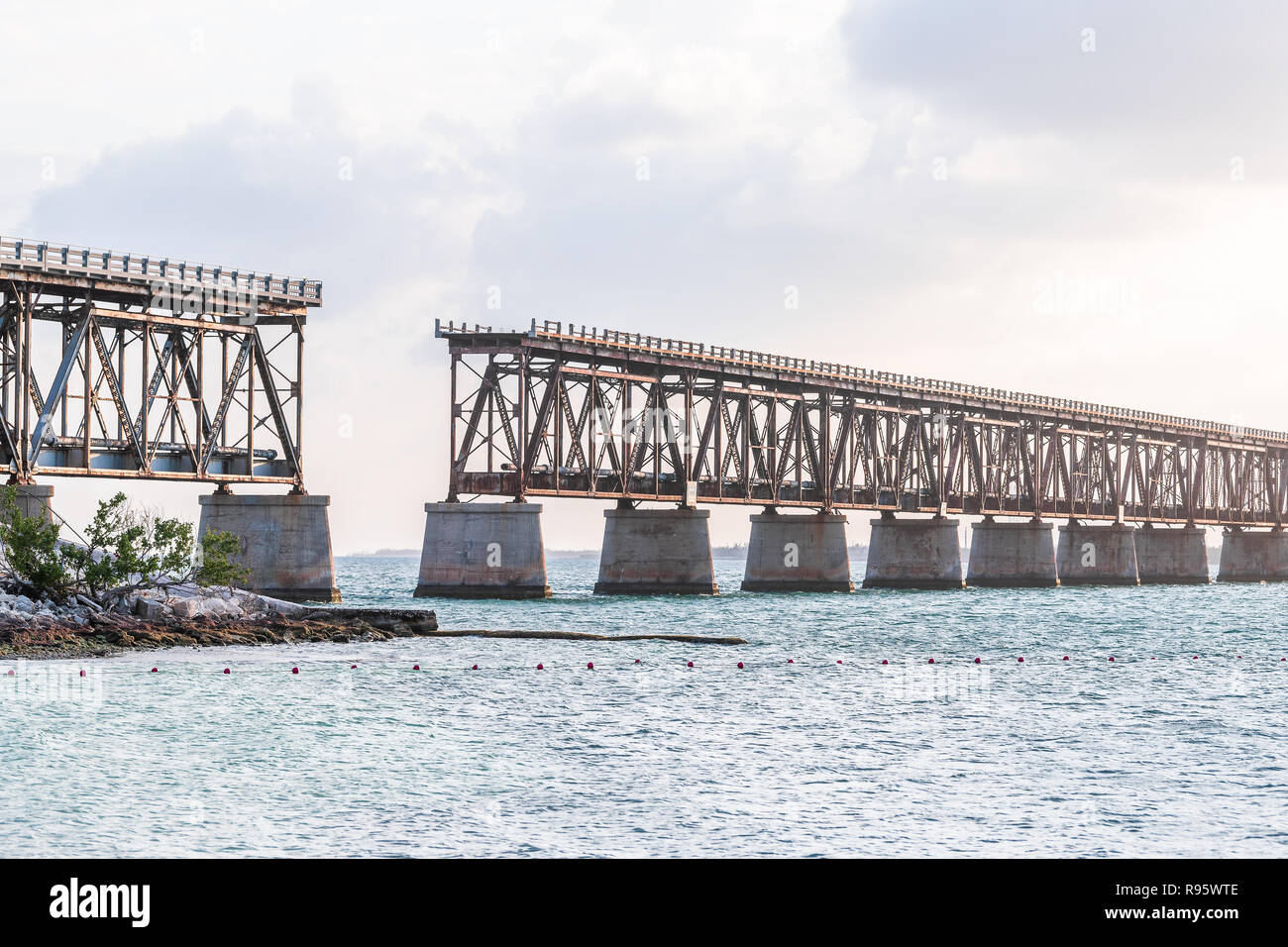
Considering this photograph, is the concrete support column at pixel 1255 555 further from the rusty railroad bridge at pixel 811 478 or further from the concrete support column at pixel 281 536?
the concrete support column at pixel 281 536

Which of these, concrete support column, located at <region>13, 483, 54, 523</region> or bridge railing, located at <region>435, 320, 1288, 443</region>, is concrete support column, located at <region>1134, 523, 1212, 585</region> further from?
concrete support column, located at <region>13, 483, 54, 523</region>

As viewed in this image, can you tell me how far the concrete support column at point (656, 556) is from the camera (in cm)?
10238

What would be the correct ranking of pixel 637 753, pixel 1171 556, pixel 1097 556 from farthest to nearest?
1. pixel 1171 556
2. pixel 1097 556
3. pixel 637 753

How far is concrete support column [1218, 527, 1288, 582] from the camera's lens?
189125 millimetres

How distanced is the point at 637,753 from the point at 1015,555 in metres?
115

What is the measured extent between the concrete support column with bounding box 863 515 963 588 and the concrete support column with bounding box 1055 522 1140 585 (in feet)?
94.2

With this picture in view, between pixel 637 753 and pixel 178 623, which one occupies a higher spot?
pixel 178 623

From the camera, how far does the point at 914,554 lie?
130625mm

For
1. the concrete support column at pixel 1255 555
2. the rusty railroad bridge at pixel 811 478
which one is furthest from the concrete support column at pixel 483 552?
the concrete support column at pixel 1255 555

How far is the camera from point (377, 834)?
25.0m

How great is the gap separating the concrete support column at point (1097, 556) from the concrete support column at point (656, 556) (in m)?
63.2

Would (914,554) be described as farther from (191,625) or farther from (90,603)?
(90,603)

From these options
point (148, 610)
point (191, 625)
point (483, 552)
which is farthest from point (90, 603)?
point (483, 552)
